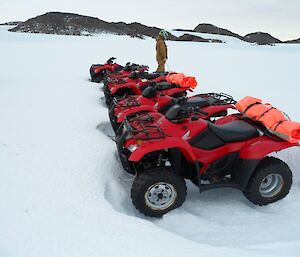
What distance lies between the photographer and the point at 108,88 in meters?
7.13

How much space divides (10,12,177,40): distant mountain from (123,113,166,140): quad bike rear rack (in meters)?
50.8

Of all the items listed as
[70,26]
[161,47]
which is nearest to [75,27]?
[70,26]

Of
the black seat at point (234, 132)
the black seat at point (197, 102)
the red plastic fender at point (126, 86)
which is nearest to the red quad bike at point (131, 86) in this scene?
the red plastic fender at point (126, 86)

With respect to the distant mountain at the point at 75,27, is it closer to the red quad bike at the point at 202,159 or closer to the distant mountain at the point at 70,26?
the distant mountain at the point at 70,26

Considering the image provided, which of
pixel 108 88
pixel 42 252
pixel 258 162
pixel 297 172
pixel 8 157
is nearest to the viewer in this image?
pixel 42 252

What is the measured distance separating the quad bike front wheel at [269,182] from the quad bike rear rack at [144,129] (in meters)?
1.01

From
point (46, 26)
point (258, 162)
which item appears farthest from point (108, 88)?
point (46, 26)

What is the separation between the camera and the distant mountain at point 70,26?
2151 inches

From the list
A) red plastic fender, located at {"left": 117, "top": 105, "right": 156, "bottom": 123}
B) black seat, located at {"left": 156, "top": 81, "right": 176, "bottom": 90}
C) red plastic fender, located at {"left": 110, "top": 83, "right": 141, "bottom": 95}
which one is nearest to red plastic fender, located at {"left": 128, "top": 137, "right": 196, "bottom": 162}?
red plastic fender, located at {"left": 117, "top": 105, "right": 156, "bottom": 123}

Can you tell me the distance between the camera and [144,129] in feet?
11.2

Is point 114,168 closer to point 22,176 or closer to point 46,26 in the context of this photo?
point 22,176

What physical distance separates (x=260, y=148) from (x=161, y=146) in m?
1.00

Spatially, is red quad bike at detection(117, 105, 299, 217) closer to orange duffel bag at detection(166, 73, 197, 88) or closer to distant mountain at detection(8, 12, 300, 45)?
orange duffel bag at detection(166, 73, 197, 88)

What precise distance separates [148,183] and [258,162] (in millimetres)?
1076
